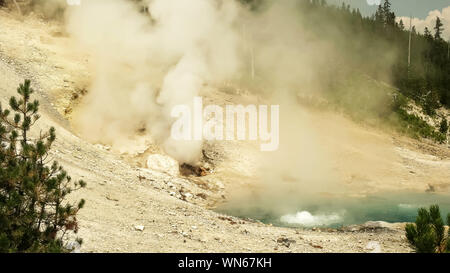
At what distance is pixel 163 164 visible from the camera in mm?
17344

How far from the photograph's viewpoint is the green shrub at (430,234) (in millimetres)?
6660

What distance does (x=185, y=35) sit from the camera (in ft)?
74.6

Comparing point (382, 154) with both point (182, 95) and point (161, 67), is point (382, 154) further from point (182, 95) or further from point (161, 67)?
point (161, 67)

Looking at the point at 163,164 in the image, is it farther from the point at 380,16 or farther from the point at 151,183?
the point at 380,16

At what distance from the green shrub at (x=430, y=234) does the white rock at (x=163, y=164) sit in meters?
12.0

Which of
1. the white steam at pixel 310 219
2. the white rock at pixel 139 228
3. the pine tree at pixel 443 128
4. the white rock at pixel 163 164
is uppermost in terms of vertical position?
the pine tree at pixel 443 128

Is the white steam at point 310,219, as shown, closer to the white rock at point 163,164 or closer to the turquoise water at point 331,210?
the turquoise water at point 331,210

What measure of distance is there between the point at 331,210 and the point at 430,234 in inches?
310

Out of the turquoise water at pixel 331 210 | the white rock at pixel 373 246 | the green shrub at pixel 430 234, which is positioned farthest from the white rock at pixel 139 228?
the green shrub at pixel 430 234

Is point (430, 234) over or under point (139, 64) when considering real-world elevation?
under

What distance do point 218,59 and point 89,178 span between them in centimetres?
2091

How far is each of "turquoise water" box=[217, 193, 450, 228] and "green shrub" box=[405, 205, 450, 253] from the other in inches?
218

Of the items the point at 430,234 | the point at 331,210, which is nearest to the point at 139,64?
the point at 331,210
